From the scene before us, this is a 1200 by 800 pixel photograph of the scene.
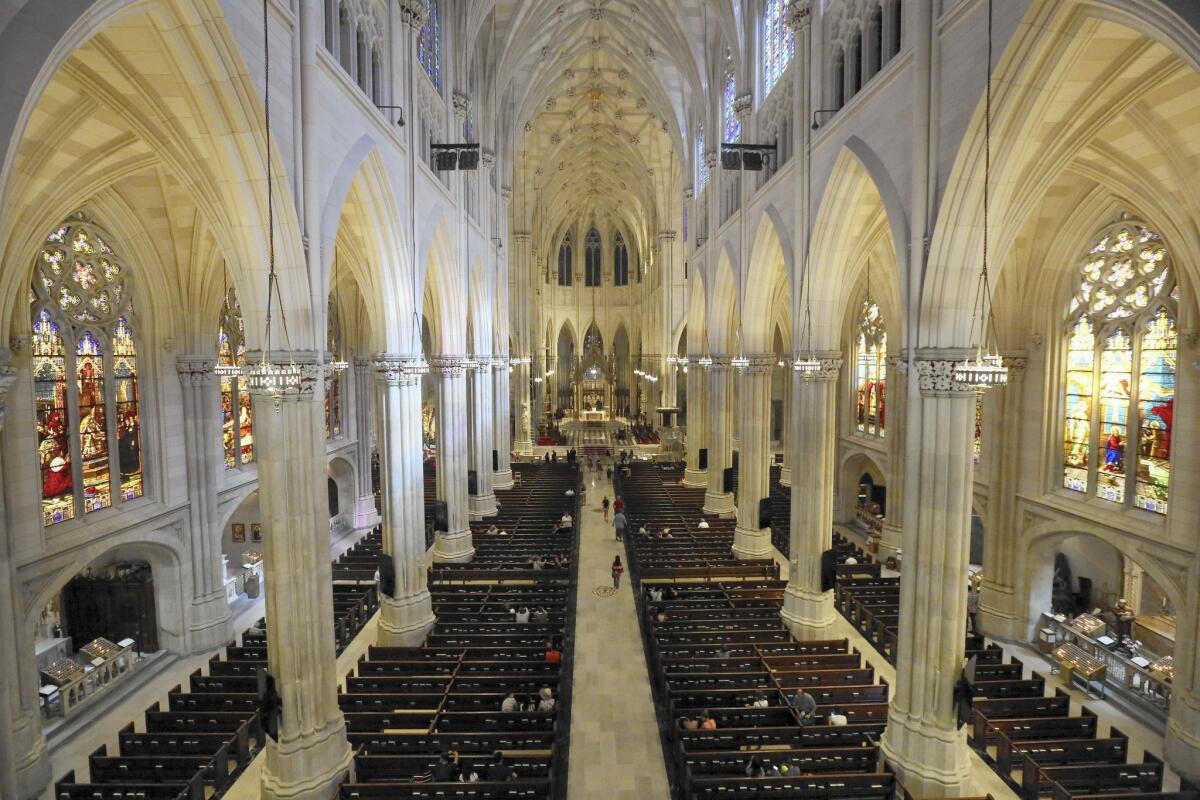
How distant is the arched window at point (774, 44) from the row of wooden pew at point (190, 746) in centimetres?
2020

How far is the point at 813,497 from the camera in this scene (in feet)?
53.8

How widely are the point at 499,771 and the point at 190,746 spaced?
5689mm

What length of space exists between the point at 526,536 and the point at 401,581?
8.49 m

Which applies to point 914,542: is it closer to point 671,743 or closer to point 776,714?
point 776,714

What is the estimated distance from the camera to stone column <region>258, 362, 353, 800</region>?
31.9 ft

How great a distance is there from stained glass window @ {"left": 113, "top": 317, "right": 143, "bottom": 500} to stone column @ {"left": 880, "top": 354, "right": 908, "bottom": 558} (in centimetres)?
2289

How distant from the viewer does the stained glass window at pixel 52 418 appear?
43.1 ft

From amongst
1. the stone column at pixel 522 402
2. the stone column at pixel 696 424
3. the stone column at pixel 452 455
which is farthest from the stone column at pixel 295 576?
the stone column at pixel 522 402

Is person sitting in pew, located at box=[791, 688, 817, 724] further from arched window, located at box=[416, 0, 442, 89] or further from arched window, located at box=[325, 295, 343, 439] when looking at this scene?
arched window, located at box=[325, 295, 343, 439]

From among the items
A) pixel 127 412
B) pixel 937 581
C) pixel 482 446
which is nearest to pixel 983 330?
pixel 937 581

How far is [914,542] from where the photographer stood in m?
10.7

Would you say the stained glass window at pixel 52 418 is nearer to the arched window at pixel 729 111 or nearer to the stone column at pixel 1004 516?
the arched window at pixel 729 111

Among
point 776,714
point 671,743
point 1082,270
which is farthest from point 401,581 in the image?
point 1082,270

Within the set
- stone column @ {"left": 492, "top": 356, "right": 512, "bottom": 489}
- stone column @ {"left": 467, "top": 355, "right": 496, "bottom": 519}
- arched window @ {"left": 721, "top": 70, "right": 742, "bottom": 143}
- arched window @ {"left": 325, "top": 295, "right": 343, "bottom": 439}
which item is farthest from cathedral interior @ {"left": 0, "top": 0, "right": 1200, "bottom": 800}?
stone column @ {"left": 492, "top": 356, "right": 512, "bottom": 489}
